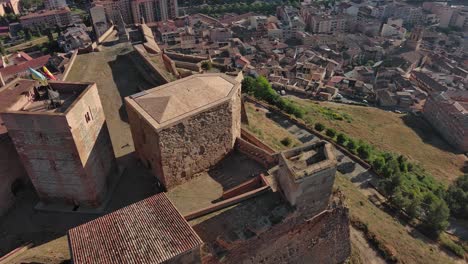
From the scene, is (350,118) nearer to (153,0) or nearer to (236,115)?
(236,115)

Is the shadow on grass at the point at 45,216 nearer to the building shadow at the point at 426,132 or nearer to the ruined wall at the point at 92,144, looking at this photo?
the ruined wall at the point at 92,144

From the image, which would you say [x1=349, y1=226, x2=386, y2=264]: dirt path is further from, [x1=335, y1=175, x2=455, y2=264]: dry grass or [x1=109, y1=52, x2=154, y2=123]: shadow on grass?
[x1=109, y1=52, x2=154, y2=123]: shadow on grass

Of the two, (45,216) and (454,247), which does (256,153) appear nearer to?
(45,216)

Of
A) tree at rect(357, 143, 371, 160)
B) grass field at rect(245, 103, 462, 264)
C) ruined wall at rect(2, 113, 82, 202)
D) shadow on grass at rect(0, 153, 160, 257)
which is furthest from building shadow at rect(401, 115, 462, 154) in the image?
ruined wall at rect(2, 113, 82, 202)

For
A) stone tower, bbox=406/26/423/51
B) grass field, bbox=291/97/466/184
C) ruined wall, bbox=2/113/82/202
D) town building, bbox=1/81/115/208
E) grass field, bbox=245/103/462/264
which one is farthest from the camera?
stone tower, bbox=406/26/423/51

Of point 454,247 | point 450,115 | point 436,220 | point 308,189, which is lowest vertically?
point 450,115

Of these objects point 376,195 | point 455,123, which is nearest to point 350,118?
point 455,123

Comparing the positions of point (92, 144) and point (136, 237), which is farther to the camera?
point (92, 144)

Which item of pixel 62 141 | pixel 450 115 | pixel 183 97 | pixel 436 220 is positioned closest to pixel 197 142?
pixel 183 97
